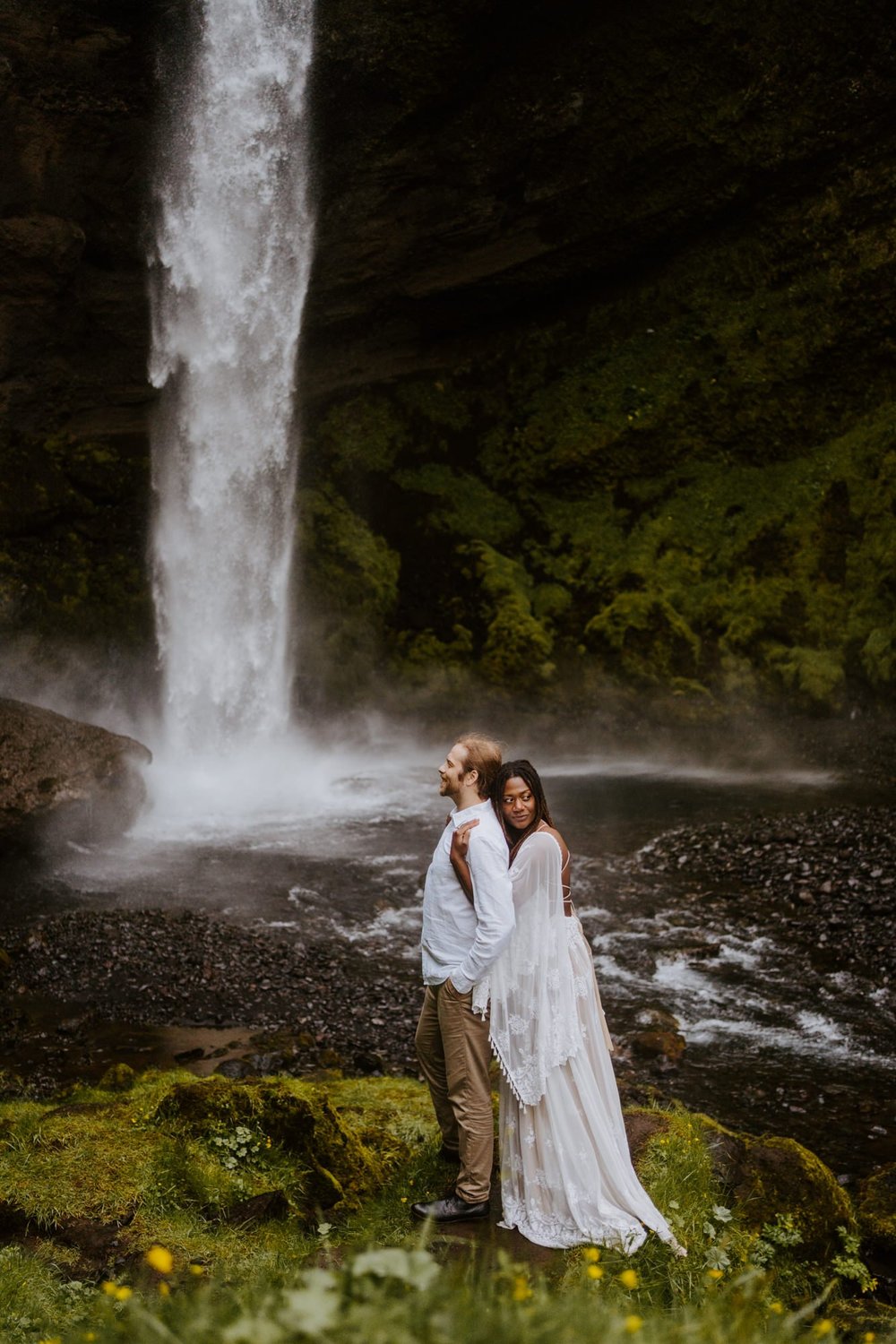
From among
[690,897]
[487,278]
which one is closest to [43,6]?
[487,278]

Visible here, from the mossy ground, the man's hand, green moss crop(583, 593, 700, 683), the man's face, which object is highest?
green moss crop(583, 593, 700, 683)

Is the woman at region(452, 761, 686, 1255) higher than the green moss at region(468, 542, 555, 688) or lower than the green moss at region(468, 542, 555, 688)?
lower

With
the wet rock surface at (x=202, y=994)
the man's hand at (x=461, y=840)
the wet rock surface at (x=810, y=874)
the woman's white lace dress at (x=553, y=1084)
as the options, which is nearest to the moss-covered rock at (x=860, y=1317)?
the woman's white lace dress at (x=553, y=1084)

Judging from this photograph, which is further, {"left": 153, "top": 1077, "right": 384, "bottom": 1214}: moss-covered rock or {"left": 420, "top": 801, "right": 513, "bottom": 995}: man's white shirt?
{"left": 153, "top": 1077, "right": 384, "bottom": 1214}: moss-covered rock

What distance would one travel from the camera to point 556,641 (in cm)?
2414

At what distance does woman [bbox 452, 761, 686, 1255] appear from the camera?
4.09 meters

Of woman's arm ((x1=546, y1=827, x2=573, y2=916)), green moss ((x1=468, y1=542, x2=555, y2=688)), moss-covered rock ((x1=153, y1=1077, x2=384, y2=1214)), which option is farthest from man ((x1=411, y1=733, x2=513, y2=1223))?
green moss ((x1=468, y1=542, x2=555, y2=688))

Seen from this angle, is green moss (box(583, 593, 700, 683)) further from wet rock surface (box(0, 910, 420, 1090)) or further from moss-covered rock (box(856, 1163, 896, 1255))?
moss-covered rock (box(856, 1163, 896, 1255))

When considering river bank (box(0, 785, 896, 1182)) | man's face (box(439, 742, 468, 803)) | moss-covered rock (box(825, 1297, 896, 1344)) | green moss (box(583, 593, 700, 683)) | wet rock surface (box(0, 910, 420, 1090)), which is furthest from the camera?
green moss (box(583, 593, 700, 683))

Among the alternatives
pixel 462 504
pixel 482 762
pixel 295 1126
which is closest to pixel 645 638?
pixel 462 504

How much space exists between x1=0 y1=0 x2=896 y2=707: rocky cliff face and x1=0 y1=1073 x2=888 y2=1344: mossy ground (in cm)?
1743

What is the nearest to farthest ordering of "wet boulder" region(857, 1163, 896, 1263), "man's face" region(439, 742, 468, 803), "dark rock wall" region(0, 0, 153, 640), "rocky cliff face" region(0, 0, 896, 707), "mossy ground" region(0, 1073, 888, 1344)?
"mossy ground" region(0, 1073, 888, 1344), "man's face" region(439, 742, 468, 803), "wet boulder" region(857, 1163, 896, 1263), "dark rock wall" region(0, 0, 153, 640), "rocky cliff face" region(0, 0, 896, 707)

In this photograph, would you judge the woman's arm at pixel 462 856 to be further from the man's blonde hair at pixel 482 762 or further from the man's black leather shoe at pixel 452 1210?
the man's black leather shoe at pixel 452 1210

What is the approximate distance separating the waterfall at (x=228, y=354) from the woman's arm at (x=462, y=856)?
1829 centimetres
